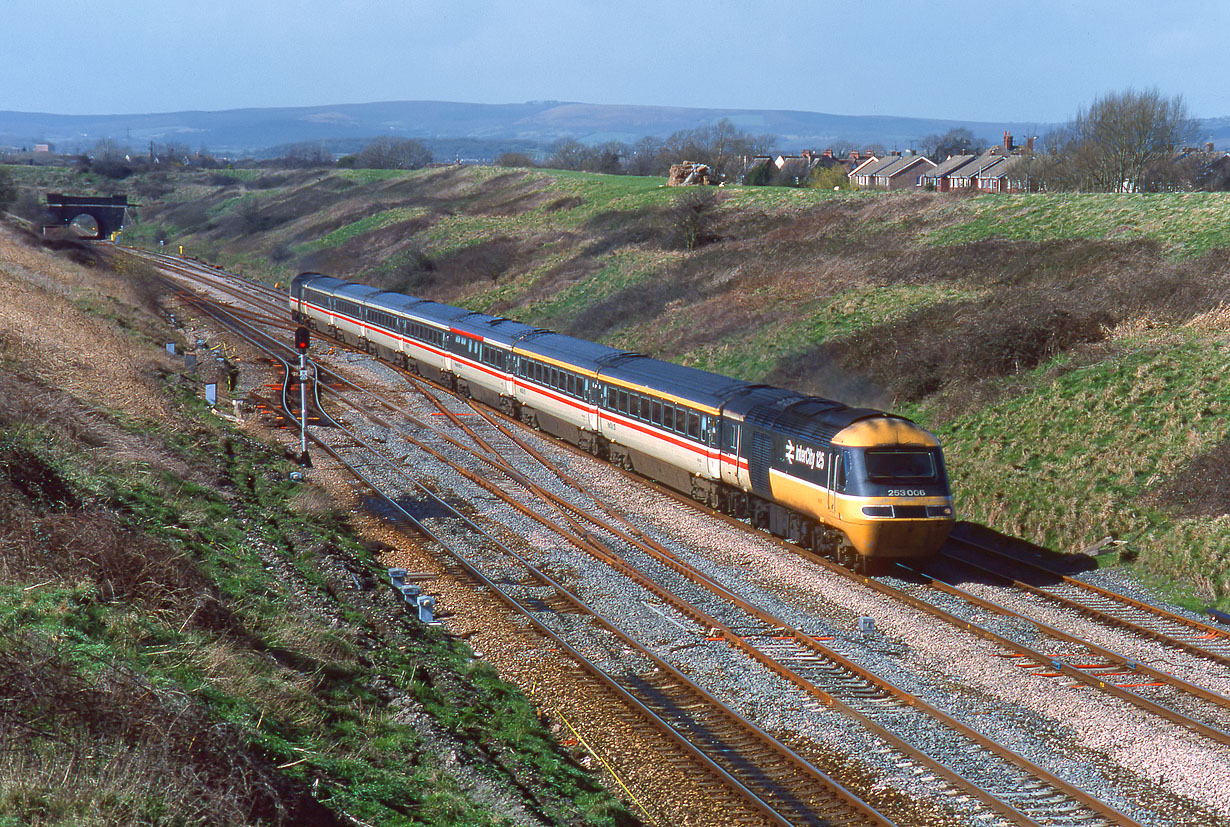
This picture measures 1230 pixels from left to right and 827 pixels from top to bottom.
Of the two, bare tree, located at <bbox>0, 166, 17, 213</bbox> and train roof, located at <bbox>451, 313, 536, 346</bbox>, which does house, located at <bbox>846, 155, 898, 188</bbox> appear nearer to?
bare tree, located at <bbox>0, 166, 17, 213</bbox>

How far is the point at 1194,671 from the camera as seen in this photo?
1577 centimetres

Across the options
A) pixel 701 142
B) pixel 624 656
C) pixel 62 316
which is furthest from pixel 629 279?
pixel 701 142

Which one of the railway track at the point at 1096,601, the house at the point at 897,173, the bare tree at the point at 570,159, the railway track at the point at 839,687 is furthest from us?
the bare tree at the point at 570,159

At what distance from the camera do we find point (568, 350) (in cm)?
3127

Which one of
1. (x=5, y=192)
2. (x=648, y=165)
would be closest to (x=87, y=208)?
(x=5, y=192)

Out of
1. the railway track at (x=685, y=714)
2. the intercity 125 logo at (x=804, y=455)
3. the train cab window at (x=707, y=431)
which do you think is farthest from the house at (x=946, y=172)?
the railway track at (x=685, y=714)

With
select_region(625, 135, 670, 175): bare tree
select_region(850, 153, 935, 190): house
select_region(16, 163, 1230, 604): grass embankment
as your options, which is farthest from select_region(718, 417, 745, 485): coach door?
select_region(850, 153, 935, 190): house

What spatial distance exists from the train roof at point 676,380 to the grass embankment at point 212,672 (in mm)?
7996

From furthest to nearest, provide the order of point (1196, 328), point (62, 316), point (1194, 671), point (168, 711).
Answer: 1. point (62, 316)
2. point (1196, 328)
3. point (1194, 671)
4. point (168, 711)

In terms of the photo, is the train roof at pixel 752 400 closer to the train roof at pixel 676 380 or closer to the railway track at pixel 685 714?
the train roof at pixel 676 380

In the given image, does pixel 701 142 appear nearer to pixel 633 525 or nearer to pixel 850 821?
pixel 633 525

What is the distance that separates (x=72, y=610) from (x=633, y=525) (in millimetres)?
13165

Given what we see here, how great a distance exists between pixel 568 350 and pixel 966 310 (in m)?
14.1

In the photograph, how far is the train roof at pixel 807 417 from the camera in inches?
793
